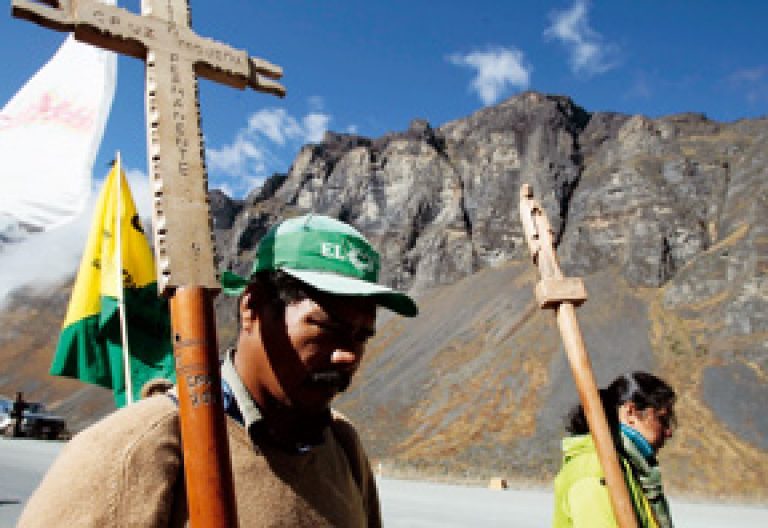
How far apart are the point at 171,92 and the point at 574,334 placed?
1.70 meters

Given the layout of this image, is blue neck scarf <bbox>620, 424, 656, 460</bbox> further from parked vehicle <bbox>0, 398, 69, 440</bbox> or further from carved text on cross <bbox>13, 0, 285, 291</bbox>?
parked vehicle <bbox>0, 398, 69, 440</bbox>

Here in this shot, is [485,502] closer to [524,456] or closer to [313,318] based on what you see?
[313,318]

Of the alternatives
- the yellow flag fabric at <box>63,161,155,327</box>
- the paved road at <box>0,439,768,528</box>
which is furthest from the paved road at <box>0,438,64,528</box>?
the yellow flag fabric at <box>63,161,155,327</box>

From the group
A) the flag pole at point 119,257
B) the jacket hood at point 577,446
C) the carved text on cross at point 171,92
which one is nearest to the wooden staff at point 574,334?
the jacket hood at point 577,446

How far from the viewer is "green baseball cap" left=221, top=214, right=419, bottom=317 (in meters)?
1.56

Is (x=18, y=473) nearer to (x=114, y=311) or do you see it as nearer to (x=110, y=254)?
(x=114, y=311)

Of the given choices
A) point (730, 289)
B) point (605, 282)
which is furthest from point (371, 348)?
point (730, 289)

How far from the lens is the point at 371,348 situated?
202 ft

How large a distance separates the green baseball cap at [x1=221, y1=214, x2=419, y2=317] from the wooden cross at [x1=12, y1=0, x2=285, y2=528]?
0.24m

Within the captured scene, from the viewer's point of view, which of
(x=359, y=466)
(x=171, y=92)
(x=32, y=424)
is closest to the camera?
(x=171, y=92)

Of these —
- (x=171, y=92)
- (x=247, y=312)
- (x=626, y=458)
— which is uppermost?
(x=171, y=92)

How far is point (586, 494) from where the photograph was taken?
108 inches

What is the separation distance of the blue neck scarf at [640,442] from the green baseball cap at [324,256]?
208cm

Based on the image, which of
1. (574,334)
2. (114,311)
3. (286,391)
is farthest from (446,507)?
(286,391)
